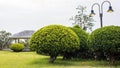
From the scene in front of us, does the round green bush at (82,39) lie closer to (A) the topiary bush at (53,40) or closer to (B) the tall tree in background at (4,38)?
(A) the topiary bush at (53,40)

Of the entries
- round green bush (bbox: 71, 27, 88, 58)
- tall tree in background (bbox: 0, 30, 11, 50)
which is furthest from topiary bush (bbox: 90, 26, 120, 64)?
tall tree in background (bbox: 0, 30, 11, 50)

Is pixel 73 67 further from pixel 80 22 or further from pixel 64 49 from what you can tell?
pixel 80 22

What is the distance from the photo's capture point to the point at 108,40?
48.7 ft

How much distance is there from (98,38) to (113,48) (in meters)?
1.02

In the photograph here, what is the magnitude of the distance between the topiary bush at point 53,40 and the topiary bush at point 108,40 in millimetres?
1497

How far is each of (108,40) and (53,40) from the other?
3.12 metres

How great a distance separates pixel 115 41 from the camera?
48.3 feet

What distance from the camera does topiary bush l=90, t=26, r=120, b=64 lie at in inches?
581

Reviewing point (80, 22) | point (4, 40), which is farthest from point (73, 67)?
point (4, 40)

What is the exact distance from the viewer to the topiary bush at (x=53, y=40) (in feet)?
51.3

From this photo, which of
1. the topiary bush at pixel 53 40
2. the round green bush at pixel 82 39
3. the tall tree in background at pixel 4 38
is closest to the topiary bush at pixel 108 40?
the topiary bush at pixel 53 40

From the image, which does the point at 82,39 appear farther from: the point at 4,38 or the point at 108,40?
the point at 4,38

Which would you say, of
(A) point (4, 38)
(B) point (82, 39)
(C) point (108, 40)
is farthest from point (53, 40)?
(A) point (4, 38)

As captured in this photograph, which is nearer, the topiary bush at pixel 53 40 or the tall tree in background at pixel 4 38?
the topiary bush at pixel 53 40
